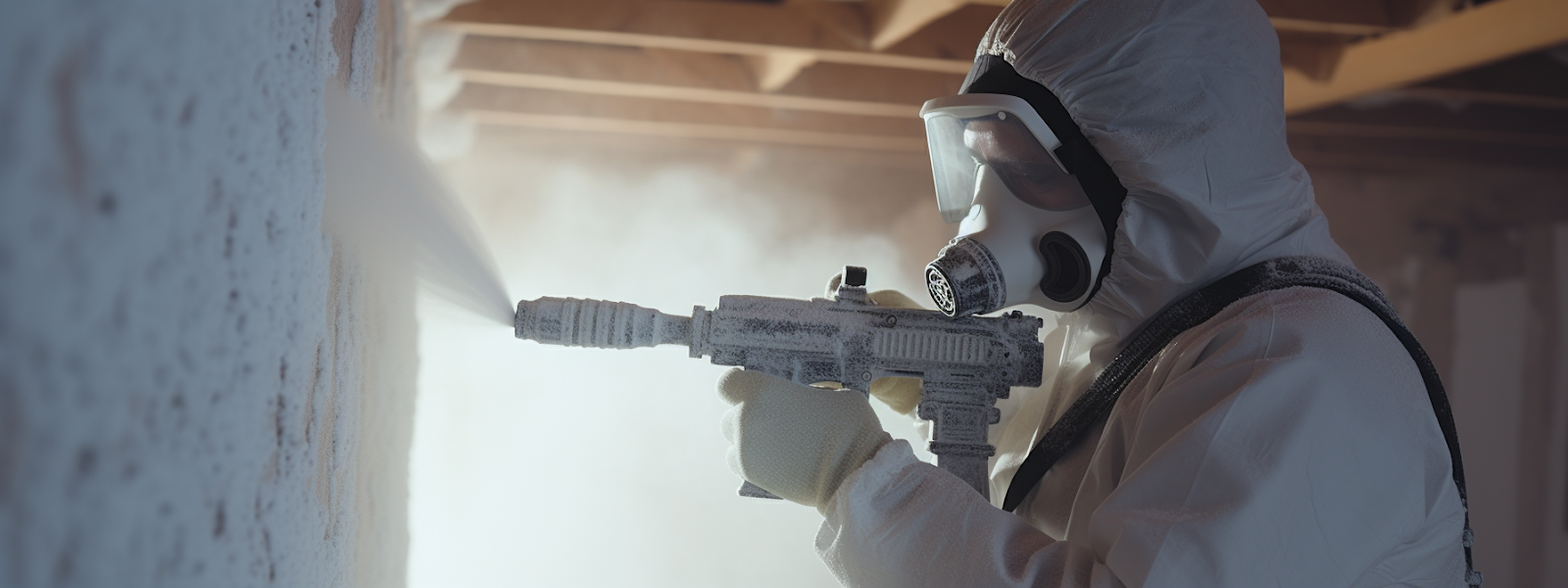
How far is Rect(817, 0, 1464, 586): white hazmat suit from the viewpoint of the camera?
737 mm

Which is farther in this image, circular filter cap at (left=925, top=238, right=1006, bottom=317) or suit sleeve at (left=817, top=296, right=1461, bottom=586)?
circular filter cap at (left=925, top=238, right=1006, bottom=317)

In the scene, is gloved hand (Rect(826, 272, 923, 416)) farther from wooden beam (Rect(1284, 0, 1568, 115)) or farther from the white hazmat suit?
wooden beam (Rect(1284, 0, 1568, 115))

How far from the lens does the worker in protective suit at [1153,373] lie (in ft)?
2.44

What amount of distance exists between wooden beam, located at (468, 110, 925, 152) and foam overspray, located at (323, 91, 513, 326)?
2254mm

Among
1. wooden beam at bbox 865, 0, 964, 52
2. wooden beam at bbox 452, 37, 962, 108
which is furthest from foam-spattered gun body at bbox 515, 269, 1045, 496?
wooden beam at bbox 452, 37, 962, 108

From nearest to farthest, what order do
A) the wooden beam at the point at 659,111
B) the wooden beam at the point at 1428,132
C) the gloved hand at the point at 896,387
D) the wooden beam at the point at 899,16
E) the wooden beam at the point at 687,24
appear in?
the gloved hand at the point at 896,387
the wooden beam at the point at 899,16
the wooden beam at the point at 687,24
the wooden beam at the point at 1428,132
the wooden beam at the point at 659,111

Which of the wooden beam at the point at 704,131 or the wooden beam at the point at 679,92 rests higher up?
the wooden beam at the point at 704,131

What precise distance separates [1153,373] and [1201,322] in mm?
85

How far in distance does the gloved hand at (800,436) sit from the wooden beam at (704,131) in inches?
89.6

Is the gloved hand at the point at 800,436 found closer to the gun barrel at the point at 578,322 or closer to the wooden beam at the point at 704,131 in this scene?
the gun barrel at the point at 578,322

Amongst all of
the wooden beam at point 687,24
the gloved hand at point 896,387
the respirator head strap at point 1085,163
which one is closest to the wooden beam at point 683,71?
the wooden beam at point 687,24

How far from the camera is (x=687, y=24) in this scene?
2.23m

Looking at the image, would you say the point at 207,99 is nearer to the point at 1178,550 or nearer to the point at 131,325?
the point at 131,325

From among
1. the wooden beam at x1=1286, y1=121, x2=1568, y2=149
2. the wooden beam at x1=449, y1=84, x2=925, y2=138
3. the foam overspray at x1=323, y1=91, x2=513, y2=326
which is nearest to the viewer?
the foam overspray at x1=323, y1=91, x2=513, y2=326
